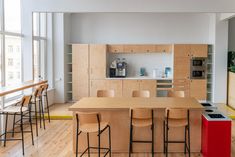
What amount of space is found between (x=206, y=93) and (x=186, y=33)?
215 cm

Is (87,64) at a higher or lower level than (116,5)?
lower

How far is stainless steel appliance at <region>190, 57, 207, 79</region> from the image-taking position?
8953 mm

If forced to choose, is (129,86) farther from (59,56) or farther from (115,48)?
(59,56)

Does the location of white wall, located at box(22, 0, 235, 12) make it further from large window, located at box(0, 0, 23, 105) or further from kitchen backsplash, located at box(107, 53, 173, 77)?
kitchen backsplash, located at box(107, 53, 173, 77)

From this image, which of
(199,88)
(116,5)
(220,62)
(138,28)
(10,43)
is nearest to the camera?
(10,43)

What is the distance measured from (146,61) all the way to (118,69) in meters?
1.05

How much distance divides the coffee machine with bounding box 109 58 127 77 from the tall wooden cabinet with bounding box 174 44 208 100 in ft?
5.53

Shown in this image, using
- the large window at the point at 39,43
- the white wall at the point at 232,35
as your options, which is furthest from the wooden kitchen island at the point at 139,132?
the white wall at the point at 232,35

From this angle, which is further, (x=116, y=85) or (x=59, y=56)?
(x=116, y=85)

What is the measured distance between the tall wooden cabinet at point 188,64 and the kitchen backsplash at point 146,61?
53 centimetres

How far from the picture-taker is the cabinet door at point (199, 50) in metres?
8.89

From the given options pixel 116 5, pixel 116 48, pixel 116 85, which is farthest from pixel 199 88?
pixel 116 5

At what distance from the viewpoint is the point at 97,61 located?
355 inches

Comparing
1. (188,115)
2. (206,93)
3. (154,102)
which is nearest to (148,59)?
(206,93)
